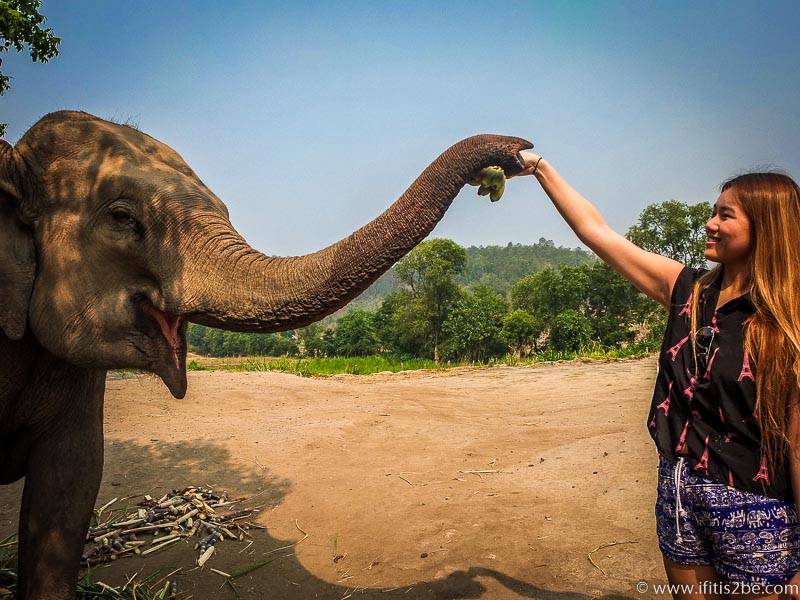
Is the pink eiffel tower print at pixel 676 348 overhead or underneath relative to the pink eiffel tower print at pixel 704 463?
overhead

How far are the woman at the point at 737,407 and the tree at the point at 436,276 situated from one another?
111ft

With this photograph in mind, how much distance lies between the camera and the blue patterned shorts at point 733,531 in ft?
5.62

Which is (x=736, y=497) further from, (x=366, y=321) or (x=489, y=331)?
(x=366, y=321)

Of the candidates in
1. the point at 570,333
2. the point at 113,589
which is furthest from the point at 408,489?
the point at 570,333

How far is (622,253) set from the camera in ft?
7.50

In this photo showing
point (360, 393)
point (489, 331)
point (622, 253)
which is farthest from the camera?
point (489, 331)

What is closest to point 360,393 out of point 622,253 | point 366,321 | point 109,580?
point 109,580

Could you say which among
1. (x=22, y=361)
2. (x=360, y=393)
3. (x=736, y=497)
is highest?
(x=22, y=361)

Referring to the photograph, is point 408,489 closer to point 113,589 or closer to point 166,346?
point 113,589

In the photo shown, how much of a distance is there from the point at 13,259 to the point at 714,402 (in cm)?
278

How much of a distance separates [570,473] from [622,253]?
3760 mm

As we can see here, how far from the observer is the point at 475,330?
33.6 metres

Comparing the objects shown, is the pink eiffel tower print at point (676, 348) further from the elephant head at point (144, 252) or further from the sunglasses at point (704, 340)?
the elephant head at point (144, 252)

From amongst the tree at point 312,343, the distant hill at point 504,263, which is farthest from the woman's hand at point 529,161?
the distant hill at point 504,263
